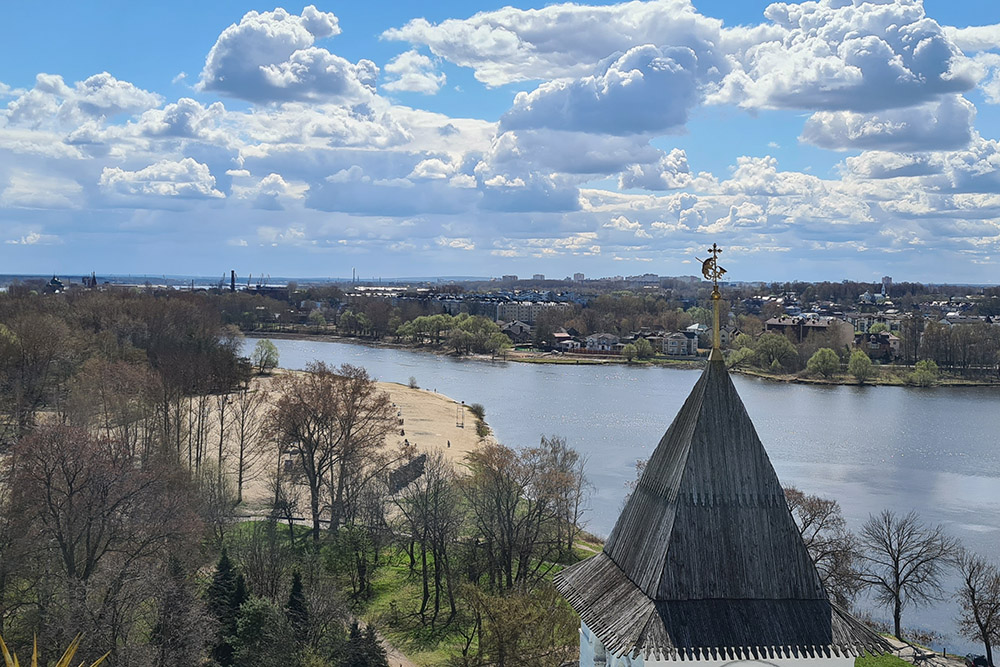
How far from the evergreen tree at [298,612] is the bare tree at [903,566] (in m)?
15.9

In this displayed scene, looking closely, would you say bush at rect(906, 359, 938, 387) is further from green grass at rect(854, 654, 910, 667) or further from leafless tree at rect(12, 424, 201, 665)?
leafless tree at rect(12, 424, 201, 665)

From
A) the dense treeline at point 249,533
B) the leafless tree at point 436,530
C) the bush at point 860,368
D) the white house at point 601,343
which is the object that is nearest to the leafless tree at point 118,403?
the dense treeline at point 249,533

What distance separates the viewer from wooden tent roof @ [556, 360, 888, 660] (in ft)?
28.9

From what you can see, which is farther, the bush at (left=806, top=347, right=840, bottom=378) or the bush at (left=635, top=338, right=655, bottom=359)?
the bush at (left=635, top=338, right=655, bottom=359)

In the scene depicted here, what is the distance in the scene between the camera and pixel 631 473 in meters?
44.5

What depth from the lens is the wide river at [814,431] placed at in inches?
1510

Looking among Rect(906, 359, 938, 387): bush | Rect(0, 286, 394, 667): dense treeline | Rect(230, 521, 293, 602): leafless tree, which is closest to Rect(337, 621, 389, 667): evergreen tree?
Rect(0, 286, 394, 667): dense treeline

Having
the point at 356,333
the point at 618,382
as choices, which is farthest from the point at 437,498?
the point at 356,333

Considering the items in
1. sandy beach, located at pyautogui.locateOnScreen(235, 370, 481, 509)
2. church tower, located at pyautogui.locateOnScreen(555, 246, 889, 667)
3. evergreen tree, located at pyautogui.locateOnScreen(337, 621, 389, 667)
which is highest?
church tower, located at pyautogui.locateOnScreen(555, 246, 889, 667)

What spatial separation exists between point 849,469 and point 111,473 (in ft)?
121

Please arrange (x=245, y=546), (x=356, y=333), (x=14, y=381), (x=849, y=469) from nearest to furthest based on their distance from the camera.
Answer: (x=245, y=546)
(x=14, y=381)
(x=849, y=469)
(x=356, y=333)

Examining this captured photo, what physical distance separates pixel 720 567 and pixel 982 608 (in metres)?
19.3

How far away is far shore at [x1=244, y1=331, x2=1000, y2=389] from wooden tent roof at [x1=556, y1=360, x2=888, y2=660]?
52.0 m

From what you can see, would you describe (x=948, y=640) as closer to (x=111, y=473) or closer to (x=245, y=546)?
(x=245, y=546)
